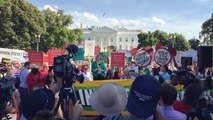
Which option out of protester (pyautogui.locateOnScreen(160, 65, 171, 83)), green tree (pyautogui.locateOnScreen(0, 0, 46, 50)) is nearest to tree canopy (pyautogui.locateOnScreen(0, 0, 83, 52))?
green tree (pyautogui.locateOnScreen(0, 0, 46, 50))

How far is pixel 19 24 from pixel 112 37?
10290 centimetres

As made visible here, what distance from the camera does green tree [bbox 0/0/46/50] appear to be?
198ft

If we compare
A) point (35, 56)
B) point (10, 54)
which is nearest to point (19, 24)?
point (10, 54)

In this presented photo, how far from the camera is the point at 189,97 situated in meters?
5.18

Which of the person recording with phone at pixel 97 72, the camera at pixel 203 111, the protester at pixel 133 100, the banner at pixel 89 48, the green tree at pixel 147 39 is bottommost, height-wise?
the person recording with phone at pixel 97 72

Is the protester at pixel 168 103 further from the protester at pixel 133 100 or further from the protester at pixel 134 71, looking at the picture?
the protester at pixel 134 71

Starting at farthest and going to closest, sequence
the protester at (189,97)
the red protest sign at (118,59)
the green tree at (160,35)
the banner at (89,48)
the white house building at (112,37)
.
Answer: the white house building at (112,37) → the green tree at (160,35) → the banner at (89,48) → the red protest sign at (118,59) → the protester at (189,97)

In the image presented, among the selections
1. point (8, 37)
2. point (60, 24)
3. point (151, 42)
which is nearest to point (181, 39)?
point (151, 42)

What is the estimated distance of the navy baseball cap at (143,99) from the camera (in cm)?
347

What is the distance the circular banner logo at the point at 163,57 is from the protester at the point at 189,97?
974 cm

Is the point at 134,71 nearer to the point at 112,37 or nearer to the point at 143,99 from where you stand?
the point at 143,99

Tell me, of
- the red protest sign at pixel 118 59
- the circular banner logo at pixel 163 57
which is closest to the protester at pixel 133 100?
the circular banner logo at pixel 163 57

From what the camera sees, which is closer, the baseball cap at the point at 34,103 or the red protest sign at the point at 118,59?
the baseball cap at the point at 34,103

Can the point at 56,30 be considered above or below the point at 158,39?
above
